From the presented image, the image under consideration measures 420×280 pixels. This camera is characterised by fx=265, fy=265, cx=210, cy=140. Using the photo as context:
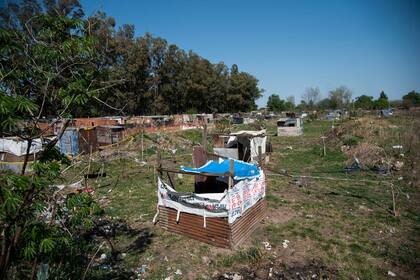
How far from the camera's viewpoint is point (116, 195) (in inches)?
357

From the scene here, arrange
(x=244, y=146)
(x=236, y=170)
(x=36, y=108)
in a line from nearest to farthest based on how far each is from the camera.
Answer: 1. (x=36, y=108)
2. (x=236, y=170)
3. (x=244, y=146)

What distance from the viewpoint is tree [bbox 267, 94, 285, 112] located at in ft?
265

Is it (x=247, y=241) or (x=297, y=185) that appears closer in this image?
(x=247, y=241)

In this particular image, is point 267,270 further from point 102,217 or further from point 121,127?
point 121,127

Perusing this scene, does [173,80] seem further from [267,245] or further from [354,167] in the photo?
[267,245]

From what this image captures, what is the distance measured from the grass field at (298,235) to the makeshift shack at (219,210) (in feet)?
0.68

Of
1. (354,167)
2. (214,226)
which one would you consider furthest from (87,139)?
(354,167)

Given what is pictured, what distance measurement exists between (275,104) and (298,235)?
265ft

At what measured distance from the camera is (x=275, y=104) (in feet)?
274

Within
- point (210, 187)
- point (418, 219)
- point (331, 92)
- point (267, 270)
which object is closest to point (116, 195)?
point (210, 187)

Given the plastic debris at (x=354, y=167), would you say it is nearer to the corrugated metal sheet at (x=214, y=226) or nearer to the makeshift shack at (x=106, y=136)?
the corrugated metal sheet at (x=214, y=226)

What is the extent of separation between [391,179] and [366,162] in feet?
7.85

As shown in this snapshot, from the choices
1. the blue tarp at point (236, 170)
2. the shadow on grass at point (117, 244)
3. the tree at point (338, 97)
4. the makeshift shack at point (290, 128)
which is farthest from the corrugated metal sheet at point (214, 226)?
the tree at point (338, 97)

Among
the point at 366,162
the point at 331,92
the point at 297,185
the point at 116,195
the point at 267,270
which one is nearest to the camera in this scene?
the point at 267,270
